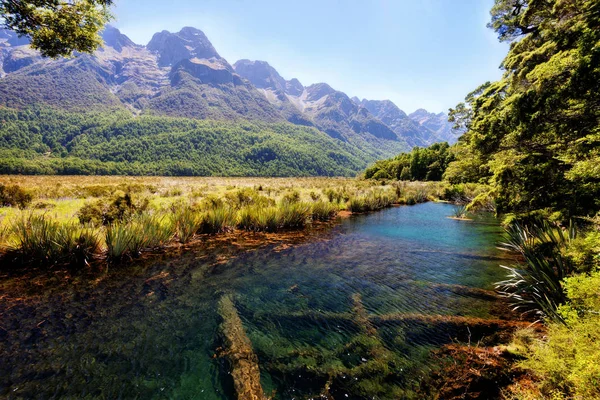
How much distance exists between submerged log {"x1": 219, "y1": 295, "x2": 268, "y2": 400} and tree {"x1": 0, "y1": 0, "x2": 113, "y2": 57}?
14.4 meters

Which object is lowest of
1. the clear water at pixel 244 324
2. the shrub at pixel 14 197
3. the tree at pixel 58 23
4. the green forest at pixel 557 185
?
the clear water at pixel 244 324

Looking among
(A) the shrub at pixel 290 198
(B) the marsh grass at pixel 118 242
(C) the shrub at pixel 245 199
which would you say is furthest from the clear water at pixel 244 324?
(A) the shrub at pixel 290 198

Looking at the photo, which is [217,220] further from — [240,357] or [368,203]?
[368,203]

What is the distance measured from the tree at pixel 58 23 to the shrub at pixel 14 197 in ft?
27.9

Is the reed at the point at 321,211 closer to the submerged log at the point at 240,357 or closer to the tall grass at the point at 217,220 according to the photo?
the tall grass at the point at 217,220

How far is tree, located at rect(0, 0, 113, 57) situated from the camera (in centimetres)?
1073

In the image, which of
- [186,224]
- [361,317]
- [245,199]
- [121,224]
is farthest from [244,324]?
[245,199]

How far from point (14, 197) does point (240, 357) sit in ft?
62.8

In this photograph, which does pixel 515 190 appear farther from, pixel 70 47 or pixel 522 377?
pixel 70 47

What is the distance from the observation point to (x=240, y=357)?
4.25 metres

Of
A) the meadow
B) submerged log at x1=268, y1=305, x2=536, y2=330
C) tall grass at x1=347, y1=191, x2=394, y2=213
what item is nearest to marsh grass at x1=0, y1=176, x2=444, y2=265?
the meadow

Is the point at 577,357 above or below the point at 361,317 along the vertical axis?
above

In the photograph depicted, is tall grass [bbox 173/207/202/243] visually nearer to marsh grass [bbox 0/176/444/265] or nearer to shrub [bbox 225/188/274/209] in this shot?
marsh grass [bbox 0/176/444/265]

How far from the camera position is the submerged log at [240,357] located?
359cm
